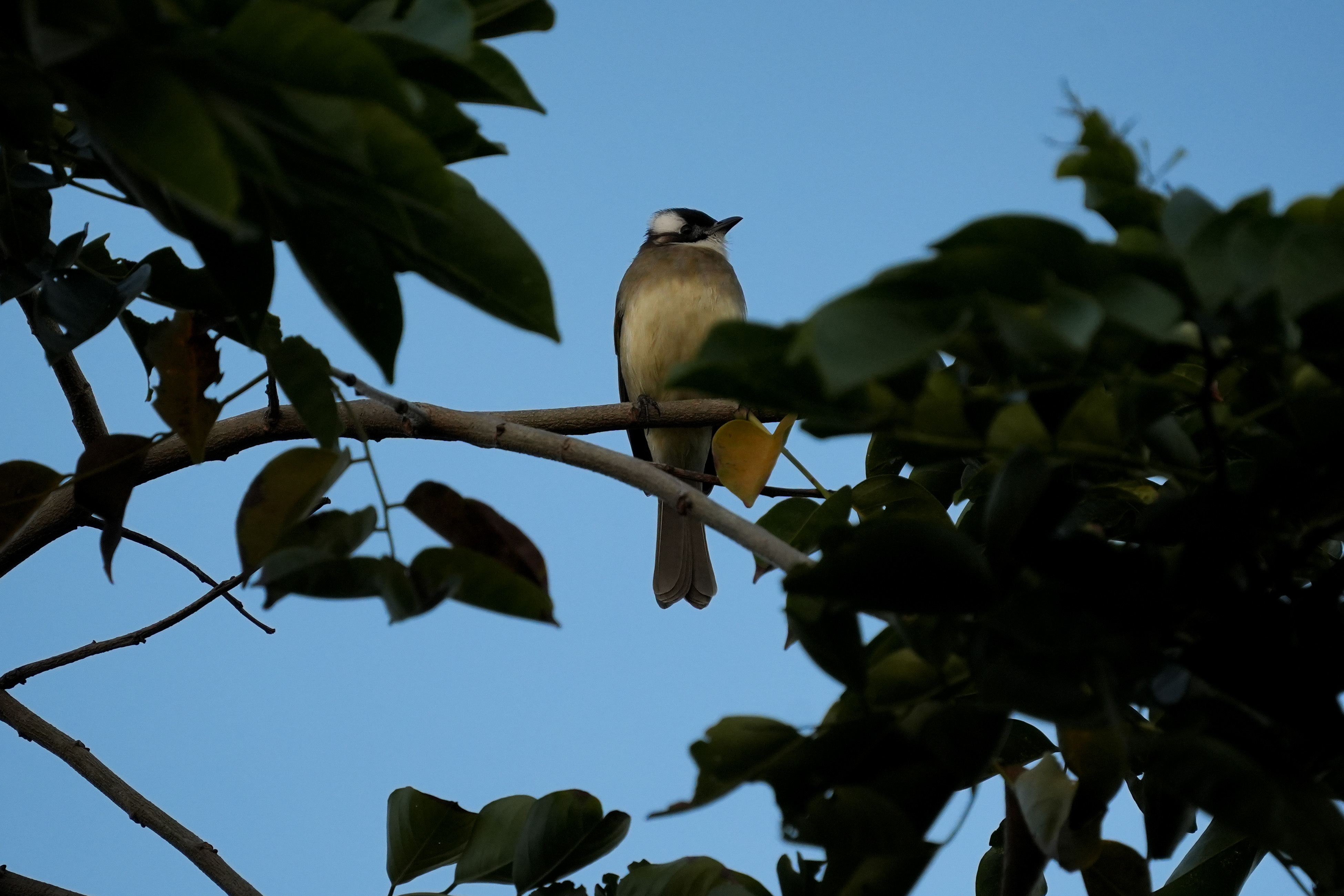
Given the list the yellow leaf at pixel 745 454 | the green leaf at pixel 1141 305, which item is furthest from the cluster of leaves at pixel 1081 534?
the yellow leaf at pixel 745 454

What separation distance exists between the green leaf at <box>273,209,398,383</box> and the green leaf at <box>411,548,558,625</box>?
0.65 ft

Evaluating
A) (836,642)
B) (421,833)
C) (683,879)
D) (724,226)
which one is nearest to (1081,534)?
(836,642)

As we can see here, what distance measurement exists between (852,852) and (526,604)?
1.25 ft

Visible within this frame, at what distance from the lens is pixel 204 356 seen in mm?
1556

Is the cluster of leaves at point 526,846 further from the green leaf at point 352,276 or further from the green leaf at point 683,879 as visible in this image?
the green leaf at point 352,276

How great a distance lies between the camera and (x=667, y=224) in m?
7.22

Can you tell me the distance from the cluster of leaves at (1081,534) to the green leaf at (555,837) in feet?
2.03

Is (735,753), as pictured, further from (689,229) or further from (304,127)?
(689,229)

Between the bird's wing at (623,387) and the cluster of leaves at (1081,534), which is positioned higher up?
the bird's wing at (623,387)

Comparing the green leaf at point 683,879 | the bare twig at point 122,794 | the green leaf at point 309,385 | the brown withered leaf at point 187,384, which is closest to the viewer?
the green leaf at point 309,385

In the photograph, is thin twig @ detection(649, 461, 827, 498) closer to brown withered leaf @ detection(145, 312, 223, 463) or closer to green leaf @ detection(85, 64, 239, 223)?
brown withered leaf @ detection(145, 312, 223, 463)

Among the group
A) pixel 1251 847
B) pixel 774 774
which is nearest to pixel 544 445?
pixel 774 774

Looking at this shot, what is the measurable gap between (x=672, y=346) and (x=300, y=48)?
15.9 feet

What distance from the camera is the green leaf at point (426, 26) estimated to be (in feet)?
3.08
